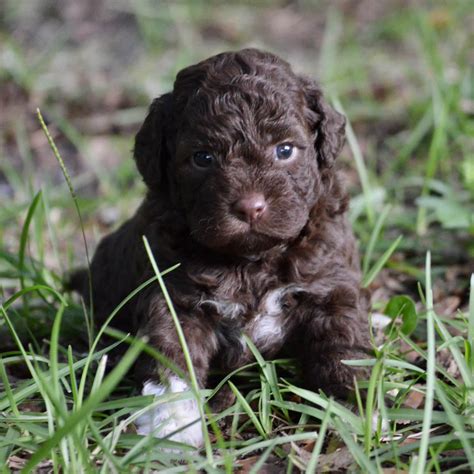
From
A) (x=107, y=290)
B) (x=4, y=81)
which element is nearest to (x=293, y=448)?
(x=107, y=290)

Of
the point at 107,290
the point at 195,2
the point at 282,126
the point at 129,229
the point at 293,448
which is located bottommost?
the point at 293,448

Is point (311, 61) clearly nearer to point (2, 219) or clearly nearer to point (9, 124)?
point (9, 124)

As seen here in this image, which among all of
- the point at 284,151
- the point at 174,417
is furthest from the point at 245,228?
the point at 174,417

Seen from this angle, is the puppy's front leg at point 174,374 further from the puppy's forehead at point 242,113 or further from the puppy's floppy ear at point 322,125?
the puppy's floppy ear at point 322,125

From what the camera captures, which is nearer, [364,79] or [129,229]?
[129,229]

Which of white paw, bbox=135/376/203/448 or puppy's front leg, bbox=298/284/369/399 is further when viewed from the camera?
puppy's front leg, bbox=298/284/369/399

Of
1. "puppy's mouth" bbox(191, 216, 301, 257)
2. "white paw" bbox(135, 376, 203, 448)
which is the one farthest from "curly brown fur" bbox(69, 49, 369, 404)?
"white paw" bbox(135, 376, 203, 448)

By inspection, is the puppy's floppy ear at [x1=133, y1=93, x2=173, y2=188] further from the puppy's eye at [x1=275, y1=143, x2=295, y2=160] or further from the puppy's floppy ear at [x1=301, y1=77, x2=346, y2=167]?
the puppy's floppy ear at [x1=301, y1=77, x2=346, y2=167]

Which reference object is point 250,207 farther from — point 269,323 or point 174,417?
point 174,417

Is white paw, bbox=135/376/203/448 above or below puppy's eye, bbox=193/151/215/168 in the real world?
below
